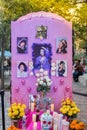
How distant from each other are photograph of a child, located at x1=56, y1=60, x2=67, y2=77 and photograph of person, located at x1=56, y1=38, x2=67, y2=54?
24 centimetres

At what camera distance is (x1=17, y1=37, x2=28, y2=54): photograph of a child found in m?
9.61

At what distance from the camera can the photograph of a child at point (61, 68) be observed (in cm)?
971

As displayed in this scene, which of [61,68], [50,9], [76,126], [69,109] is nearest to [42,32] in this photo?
[61,68]

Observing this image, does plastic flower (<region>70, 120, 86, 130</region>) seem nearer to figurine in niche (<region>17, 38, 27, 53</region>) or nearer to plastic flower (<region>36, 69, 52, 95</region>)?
plastic flower (<region>36, 69, 52, 95</region>)

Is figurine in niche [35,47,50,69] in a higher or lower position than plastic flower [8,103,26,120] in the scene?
higher

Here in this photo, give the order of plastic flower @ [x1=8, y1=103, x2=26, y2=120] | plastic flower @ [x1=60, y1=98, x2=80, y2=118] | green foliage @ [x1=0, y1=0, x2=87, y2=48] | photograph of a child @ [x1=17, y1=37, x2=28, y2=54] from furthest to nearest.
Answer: green foliage @ [x1=0, y1=0, x2=87, y2=48], photograph of a child @ [x1=17, y1=37, x2=28, y2=54], plastic flower @ [x1=8, y1=103, x2=26, y2=120], plastic flower @ [x1=60, y1=98, x2=80, y2=118]

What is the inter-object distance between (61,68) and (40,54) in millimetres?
599

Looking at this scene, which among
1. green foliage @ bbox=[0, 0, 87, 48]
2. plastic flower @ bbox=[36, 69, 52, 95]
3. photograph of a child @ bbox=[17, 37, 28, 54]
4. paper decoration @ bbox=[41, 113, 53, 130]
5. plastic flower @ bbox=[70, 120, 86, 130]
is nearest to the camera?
plastic flower @ bbox=[70, 120, 86, 130]

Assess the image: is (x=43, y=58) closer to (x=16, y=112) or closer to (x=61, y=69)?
(x=61, y=69)

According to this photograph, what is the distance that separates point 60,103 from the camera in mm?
9750

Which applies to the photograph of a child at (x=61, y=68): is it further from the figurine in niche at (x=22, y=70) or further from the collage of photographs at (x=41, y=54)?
the figurine in niche at (x=22, y=70)

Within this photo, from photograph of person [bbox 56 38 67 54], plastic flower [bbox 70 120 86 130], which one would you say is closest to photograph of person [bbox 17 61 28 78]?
photograph of person [bbox 56 38 67 54]

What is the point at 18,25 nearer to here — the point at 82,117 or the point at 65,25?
the point at 65,25

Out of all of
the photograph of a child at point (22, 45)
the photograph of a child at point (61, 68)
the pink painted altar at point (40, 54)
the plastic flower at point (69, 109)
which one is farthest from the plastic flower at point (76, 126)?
the photograph of a child at point (22, 45)
